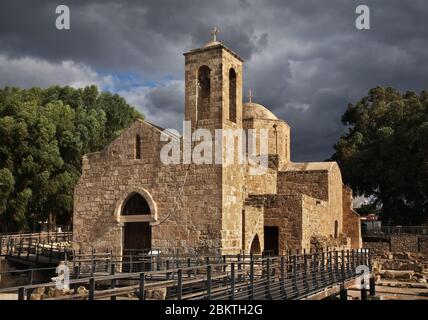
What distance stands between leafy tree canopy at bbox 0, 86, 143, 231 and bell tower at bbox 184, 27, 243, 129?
15.2m

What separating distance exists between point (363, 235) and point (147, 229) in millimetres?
23031

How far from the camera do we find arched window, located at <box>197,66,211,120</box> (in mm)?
19188

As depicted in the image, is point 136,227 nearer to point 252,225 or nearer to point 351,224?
point 252,225

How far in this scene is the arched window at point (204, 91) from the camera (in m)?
19.2

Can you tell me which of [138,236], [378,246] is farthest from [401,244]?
[138,236]

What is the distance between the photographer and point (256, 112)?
99.7 feet

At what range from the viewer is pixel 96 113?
128 feet

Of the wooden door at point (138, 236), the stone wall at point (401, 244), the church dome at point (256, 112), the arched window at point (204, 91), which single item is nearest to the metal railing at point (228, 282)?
the wooden door at point (138, 236)

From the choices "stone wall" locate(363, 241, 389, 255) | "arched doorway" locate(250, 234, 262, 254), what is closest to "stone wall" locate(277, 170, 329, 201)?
"arched doorway" locate(250, 234, 262, 254)

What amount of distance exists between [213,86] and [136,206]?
17.9 feet

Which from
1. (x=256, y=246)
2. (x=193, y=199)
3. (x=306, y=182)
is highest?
(x=306, y=182)

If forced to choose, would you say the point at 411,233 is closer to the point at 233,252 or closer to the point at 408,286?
the point at 408,286

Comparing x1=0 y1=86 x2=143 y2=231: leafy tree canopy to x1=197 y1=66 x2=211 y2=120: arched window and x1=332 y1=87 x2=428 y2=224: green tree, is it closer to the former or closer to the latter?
x1=197 y1=66 x2=211 y2=120: arched window

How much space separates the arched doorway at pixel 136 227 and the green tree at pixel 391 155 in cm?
2503
